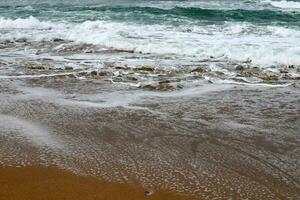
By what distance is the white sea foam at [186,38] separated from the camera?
11.0 metres

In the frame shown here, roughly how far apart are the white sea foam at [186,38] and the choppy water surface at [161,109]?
0.06 meters

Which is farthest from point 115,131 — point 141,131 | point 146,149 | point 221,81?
point 221,81

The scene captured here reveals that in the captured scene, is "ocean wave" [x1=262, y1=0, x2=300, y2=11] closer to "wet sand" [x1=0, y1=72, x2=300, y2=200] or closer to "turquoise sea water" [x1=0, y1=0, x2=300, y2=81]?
"turquoise sea water" [x1=0, y1=0, x2=300, y2=81]

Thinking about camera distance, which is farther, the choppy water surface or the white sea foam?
Answer: the white sea foam

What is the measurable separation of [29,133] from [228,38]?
32.8 feet

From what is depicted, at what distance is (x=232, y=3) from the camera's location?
26.0 m


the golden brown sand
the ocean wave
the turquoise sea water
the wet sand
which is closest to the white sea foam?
the turquoise sea water

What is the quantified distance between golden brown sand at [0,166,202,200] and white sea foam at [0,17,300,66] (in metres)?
7.02

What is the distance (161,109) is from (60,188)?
274cm

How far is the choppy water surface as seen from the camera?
425cm

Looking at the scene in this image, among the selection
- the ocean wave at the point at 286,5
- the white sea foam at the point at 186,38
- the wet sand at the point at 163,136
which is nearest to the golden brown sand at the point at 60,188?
the wet sand at the point at 163,136

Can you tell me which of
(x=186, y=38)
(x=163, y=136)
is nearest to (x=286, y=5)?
(x=186, y=38)

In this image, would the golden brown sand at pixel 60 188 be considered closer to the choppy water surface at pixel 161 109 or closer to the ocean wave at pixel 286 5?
the choppy water surface at pixel 161 109

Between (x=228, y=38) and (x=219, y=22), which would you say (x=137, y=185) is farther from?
(x=219, y=22)
